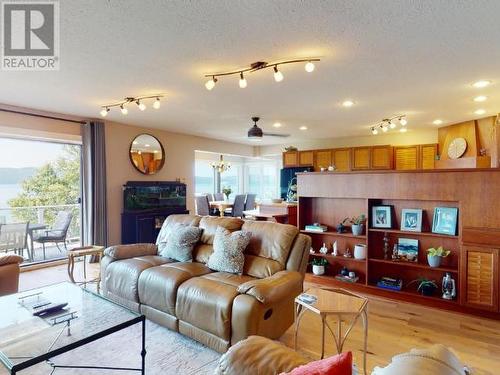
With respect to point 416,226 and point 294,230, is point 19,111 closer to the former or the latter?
point 294,230

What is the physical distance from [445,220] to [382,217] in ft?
2.08

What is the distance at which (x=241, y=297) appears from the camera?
7.06 ft

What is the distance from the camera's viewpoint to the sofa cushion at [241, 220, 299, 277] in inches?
106

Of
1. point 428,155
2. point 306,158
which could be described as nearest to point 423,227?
point 428,155

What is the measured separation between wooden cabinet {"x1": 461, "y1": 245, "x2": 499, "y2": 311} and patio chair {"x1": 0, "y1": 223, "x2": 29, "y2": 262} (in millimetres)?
5886

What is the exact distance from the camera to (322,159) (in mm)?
7293

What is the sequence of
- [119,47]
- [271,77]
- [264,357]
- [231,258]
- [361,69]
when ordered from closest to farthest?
[264,357] < [119,47] < [231,258] < [361,69] < [271,77]

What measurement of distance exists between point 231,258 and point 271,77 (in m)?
1.95

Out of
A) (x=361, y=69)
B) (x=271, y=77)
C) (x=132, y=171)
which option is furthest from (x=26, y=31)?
(x=132, y=171)

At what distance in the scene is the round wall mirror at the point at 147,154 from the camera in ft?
19.0

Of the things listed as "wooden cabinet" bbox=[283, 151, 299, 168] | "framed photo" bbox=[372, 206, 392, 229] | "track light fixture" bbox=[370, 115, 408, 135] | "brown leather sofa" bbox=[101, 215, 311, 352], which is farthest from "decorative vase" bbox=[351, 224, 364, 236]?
"wooden cabinet" bbox=[283, 151, 299, 168]

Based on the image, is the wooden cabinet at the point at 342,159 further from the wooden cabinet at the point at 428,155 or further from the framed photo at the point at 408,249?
the framed photo at the point at 408,249

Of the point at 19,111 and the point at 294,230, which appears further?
the point at 19,111

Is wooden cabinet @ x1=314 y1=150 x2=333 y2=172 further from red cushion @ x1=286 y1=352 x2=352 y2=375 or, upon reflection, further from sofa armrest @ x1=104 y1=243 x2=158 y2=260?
red cushion @ x1=286 y1=352 x2=352 y2=375
